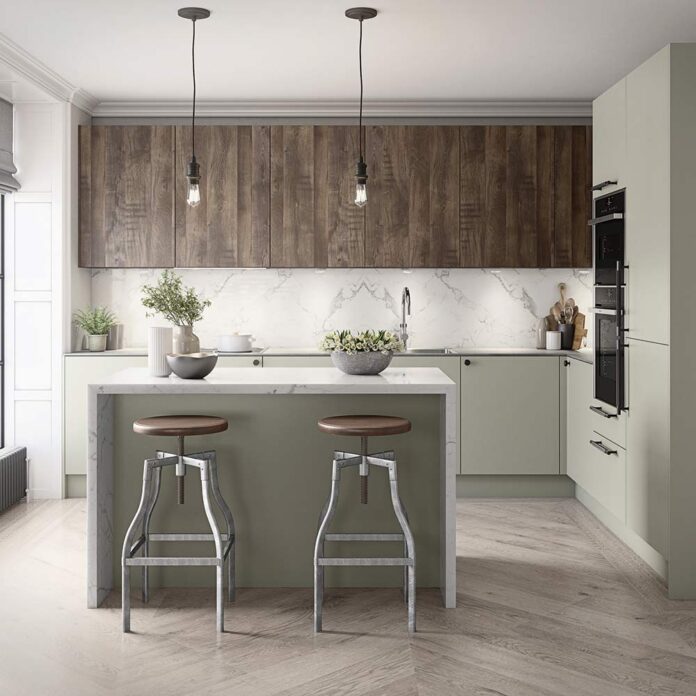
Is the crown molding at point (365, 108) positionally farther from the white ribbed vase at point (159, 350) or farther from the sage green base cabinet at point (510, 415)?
the white ribbed vase at point (159, 350)

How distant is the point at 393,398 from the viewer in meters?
3.93

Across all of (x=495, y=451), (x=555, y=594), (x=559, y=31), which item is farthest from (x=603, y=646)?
(x=559, y=31)

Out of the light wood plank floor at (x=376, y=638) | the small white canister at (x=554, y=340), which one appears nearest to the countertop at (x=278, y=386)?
the light wood plank floor at (x=376, y=638)

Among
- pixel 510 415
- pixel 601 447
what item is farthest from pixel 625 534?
pixel 510 415

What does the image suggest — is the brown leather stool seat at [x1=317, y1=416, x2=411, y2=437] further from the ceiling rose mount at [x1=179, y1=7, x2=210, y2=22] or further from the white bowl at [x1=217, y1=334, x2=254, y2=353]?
the white bowl at [x1=217, y1=334, x2=254, y2=353]

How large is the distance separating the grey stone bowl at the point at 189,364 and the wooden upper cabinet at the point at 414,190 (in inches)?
91.7

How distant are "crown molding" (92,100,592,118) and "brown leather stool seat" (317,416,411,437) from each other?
3124 mm

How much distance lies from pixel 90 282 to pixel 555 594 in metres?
4.01

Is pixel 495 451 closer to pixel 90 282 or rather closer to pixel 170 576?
pixel 170 576

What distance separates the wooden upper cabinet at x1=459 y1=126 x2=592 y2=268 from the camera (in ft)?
19.5

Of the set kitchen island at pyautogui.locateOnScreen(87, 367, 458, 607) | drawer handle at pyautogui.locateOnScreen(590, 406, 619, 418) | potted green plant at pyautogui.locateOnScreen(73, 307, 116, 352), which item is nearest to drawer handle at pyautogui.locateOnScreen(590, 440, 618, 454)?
drawer handle at pyautogui.locateOnScreen(590, 406, 619, 418)

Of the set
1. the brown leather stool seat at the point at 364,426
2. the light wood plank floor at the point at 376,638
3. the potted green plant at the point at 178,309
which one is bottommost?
the light wood plank floor at the point at 376,638

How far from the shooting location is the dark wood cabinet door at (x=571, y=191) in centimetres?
595

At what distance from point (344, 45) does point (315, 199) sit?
137 cm
